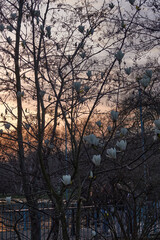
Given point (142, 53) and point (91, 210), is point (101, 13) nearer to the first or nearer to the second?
point (91, 210)

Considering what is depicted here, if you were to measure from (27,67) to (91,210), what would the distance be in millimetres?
4115

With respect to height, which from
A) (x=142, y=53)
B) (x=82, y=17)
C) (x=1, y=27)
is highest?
(x=142, y=53)

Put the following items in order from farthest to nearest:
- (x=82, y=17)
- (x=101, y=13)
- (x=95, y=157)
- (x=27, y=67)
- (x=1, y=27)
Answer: (x=27, y=67)
(x=82, y=17)
(x=101, y=13)
(x=1, y=27)
(x=95, y=157)

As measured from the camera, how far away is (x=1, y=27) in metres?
4.68

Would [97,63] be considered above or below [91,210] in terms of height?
above

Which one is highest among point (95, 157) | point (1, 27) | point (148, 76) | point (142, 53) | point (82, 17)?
point (142, 53)

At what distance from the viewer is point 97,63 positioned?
6629 mm

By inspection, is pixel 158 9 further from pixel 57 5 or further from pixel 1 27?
pixel 1 27

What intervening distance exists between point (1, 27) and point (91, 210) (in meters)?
5.71

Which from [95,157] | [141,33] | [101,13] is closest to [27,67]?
[101,13]

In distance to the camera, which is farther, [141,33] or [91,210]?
[141,33]

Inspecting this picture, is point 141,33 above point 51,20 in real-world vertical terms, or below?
above

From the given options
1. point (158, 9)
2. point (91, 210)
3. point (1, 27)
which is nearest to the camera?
point (1, 27)

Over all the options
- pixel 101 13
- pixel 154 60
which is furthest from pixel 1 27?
pixel 154 60
